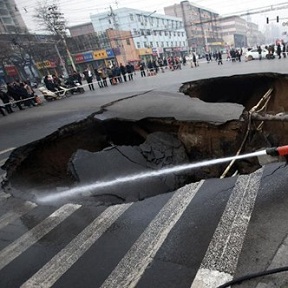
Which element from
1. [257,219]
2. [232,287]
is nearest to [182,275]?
[232,287]

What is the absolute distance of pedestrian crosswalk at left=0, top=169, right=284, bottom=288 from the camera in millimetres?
2861

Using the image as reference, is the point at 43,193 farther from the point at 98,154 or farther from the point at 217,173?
the point at 217,173

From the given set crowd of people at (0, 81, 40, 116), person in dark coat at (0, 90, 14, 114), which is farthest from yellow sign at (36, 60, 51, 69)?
person in dark coat at (0, 90, 14, 114)

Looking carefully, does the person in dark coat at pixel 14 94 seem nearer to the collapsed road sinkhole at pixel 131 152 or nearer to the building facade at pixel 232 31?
the collapsed road sinkhole at pixel 131 152

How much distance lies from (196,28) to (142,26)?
3510 cm

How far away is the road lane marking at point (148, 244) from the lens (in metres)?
2.87

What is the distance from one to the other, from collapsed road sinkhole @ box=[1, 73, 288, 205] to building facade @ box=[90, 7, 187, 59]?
59697mm

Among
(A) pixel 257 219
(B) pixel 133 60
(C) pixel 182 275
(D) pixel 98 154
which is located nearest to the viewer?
(C) pixel 182 275

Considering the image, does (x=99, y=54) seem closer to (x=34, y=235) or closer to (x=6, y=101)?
(x=6, y=101)

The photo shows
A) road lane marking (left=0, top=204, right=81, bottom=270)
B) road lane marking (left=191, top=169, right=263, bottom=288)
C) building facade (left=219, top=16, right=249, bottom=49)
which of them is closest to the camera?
road lane marking (left=191, top=169, right=263, bottom=288)

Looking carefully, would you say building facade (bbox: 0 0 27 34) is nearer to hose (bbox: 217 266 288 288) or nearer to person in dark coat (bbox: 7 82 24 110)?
person in dark coat (bbox: 7 82 24 110)

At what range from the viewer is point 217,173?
597 cm

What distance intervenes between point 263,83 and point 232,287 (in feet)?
32.0

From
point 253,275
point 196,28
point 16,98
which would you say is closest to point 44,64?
point 16,98
